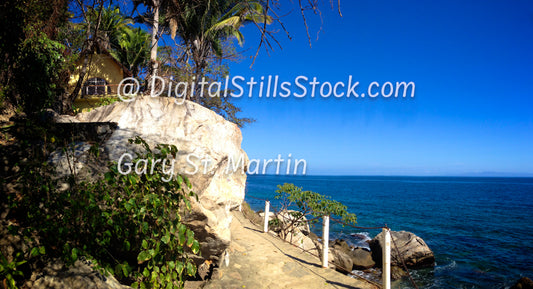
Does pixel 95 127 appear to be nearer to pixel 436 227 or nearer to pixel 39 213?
pixel 39 213

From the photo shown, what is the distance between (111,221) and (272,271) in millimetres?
4059

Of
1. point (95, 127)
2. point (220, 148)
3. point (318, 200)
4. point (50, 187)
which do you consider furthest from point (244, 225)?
point (50, 187)

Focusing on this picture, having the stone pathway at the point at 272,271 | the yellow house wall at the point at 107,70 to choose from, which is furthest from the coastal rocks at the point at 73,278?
the yellow house wall at the point at 107,70

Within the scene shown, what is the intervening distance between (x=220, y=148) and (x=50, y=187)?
3413 millimetres

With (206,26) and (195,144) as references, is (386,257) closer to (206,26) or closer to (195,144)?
(195,144)

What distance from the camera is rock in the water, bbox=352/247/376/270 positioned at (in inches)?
490

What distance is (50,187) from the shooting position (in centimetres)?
363

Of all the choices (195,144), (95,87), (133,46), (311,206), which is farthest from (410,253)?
(133,46)

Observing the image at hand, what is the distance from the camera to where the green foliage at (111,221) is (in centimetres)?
344

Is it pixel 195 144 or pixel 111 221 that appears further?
pixel 195 144

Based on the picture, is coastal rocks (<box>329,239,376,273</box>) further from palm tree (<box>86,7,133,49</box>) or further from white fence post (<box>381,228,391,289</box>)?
palm tree (<box>86,7,133,49</box>)

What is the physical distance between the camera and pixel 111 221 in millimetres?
3561

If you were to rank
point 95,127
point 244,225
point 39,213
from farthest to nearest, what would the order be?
point 244,225 → point 95,127 → point 39,213

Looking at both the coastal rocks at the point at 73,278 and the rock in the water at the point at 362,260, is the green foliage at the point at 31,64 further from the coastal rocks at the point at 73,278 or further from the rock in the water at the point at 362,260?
the rock in the water at the point at 362,260
